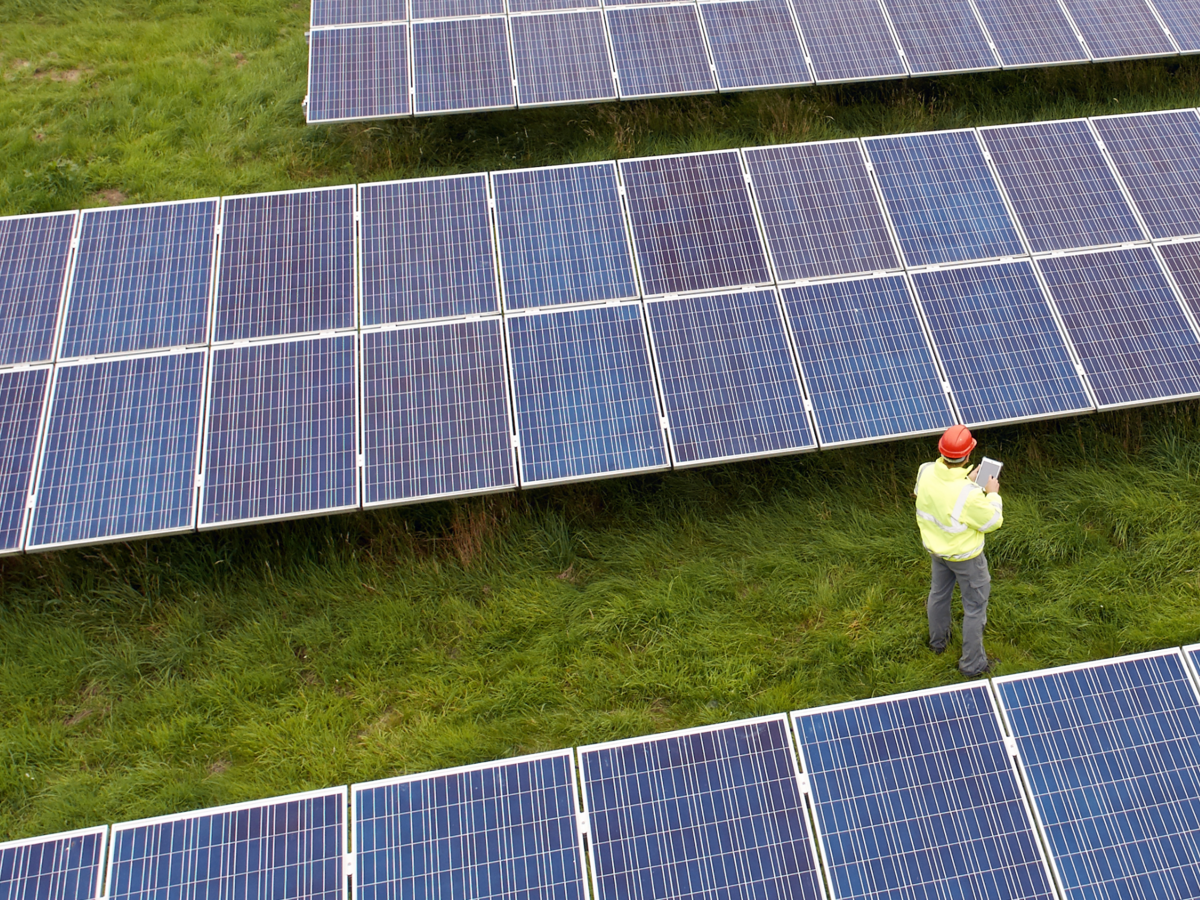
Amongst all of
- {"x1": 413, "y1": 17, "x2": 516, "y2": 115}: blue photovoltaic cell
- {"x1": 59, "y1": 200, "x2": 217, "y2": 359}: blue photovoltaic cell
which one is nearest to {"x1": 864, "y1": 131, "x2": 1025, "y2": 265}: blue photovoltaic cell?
{"x1": 413, "y1": 17, "x2": 516, "y2": 115}: blue photovoltaic cell

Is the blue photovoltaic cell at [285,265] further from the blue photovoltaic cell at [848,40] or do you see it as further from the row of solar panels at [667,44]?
the blue photovoltaic cell at [848,40]

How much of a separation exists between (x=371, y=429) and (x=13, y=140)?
7.74m

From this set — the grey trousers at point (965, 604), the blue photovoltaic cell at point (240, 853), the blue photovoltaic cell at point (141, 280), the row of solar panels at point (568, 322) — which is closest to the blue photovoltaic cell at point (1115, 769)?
the grey trousers at point (965, 604)

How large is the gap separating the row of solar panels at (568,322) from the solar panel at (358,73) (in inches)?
76.7

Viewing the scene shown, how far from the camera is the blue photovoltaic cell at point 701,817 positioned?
5.40 m

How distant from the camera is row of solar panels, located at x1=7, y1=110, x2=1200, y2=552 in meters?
7.38

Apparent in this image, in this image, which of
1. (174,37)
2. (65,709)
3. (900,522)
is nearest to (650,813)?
(900,522)

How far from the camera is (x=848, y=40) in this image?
1084 centimetres

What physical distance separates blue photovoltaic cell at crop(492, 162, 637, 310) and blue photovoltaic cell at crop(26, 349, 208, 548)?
3061mm

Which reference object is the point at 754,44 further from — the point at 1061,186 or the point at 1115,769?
the point at 1115,769

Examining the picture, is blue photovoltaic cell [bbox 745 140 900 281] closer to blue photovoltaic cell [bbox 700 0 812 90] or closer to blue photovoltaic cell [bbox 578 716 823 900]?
blue photovoltaic cell [bbox 700 0 812 90]

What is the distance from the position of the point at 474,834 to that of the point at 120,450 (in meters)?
4.53

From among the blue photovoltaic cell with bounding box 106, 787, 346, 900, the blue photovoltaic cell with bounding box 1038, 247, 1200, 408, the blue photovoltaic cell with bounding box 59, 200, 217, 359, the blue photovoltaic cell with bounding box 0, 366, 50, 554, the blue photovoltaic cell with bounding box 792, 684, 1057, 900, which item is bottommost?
the blue photovoltaic cell with bounding box 792, 684, 1057, 900

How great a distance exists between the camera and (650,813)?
5.62m
